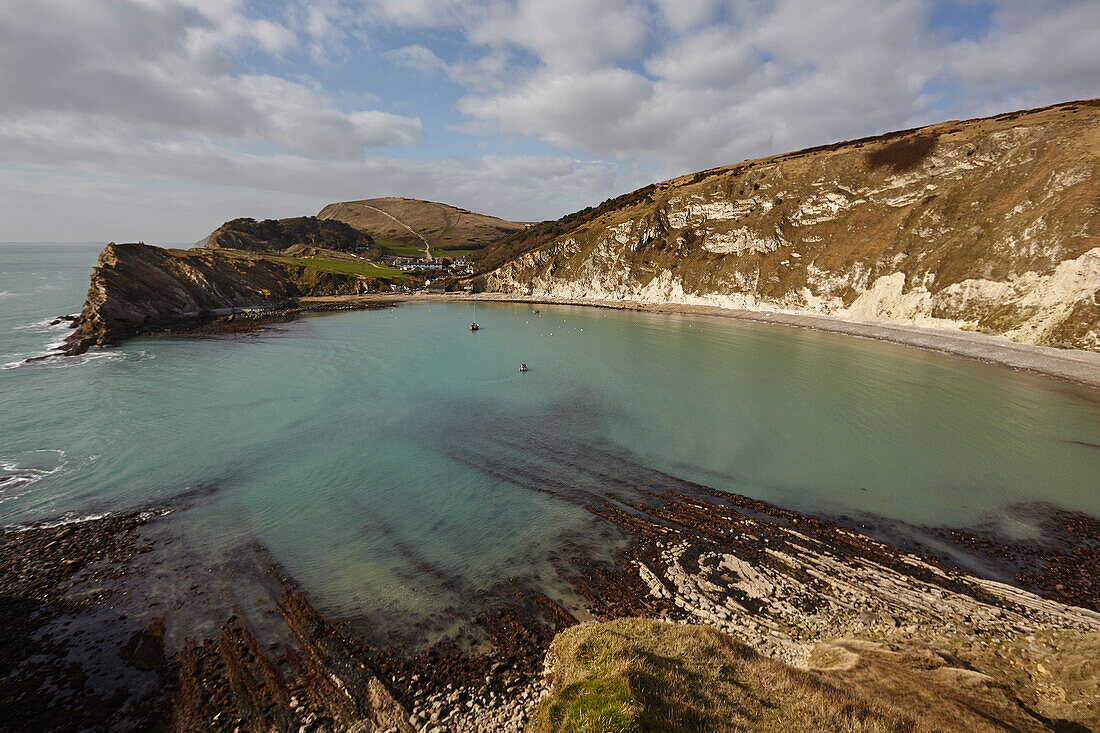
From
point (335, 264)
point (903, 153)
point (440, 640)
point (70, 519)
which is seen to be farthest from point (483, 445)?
point (335, 264)

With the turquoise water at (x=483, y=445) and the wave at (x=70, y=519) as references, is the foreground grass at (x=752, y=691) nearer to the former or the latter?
the turquoise water at (x=483, y=445)

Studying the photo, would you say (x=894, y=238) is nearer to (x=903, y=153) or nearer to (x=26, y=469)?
(x=903, y=153)

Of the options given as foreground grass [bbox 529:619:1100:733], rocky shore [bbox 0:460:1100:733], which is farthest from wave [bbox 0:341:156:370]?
foreground grass [bbox 529:619:1100:733]

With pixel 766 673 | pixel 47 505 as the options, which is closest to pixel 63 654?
pixel 47 505

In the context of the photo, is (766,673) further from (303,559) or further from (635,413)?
(635,413)

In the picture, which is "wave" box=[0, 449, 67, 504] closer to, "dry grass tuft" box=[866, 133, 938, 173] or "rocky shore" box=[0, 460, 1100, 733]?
"rocky shore" box=[0, 460, 1100, 733]

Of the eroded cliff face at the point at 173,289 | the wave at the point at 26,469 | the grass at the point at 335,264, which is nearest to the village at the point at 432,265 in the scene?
the grass at the point at 335,264
